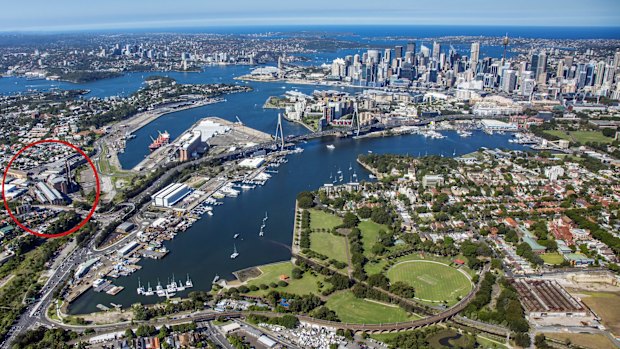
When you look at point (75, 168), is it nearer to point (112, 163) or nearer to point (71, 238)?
point (112, 163)

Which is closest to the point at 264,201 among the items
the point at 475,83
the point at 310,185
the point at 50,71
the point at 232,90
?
the point at 310,185

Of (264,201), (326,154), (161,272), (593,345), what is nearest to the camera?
(593,345)

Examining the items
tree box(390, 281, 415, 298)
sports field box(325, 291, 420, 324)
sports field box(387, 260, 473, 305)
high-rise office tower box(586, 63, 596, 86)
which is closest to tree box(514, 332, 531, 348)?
sports field box(387, 260, 473, 305)

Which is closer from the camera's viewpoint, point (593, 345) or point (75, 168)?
point (593, 345)

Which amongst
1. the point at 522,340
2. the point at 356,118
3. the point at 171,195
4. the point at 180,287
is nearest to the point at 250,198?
the point at 171,195

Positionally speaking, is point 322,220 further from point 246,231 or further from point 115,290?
point 115,290

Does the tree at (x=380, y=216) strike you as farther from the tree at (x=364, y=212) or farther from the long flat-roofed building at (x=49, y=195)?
the long flat-roofed building at (x=49, y=195)

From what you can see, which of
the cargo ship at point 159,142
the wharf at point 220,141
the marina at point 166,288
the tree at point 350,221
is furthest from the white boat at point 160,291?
the cargo ship at point 159,142
